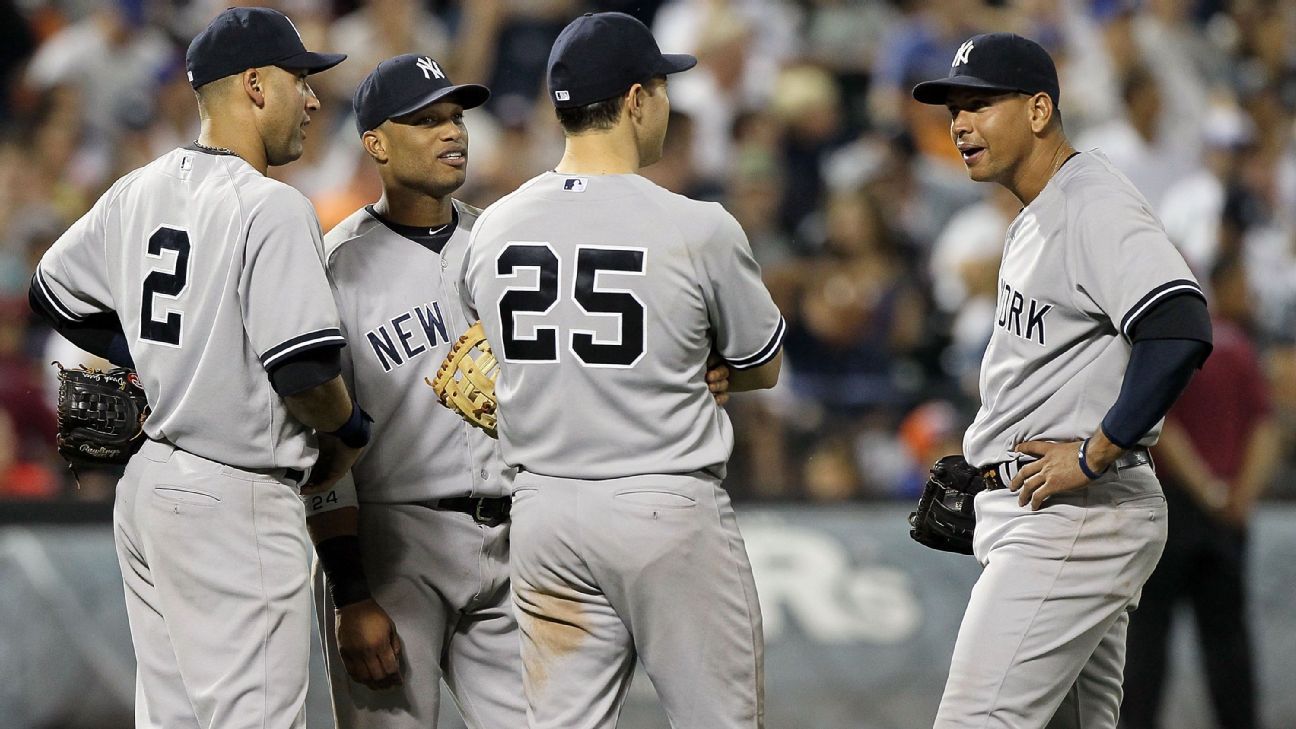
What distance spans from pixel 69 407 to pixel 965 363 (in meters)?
4.62

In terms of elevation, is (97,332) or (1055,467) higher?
(97,332)

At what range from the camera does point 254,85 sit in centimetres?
345

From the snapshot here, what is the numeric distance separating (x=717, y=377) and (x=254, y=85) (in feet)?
3.95

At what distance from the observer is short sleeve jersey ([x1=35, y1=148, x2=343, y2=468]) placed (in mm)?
3242

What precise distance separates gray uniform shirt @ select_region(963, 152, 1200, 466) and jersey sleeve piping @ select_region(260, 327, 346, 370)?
150cm

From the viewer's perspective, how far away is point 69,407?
3.61 metres

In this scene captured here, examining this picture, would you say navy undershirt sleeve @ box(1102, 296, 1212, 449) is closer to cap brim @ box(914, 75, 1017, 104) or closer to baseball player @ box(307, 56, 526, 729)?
cap brim @ box(914, 75, 1017, 104)

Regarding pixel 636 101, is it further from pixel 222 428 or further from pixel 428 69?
pixel 222 428

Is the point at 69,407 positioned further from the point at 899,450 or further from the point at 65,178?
the point at 65,178

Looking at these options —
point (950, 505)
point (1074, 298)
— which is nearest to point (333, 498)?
point (950, 505)

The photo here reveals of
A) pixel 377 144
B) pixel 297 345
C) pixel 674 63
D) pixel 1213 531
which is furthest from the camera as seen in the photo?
pixel 1213 531

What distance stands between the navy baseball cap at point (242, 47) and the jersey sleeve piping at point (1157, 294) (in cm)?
187

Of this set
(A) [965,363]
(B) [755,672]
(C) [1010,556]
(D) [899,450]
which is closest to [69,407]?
(B) [755,672]

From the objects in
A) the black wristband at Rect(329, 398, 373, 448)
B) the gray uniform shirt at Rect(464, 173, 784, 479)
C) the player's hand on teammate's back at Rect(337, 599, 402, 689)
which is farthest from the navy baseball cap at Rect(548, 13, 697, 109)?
the player's hand on teammate's back at Rect(337, 599, 402, 689)
